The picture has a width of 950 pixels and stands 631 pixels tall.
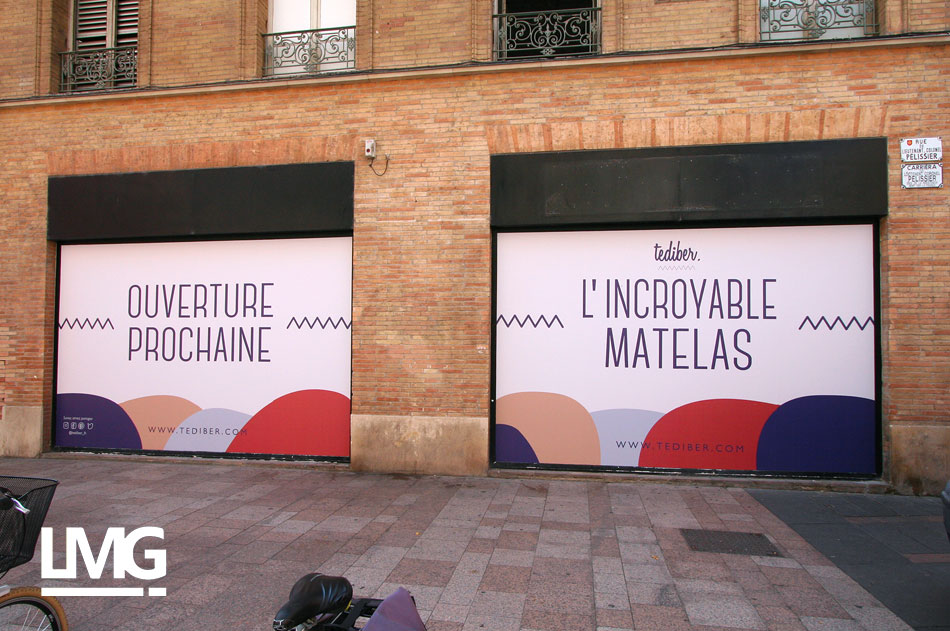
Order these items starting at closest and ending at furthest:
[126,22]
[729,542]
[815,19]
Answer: [729,542]
[815,19]
[126,22]

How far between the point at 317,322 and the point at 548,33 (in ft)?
16.6

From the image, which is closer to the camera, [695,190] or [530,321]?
[695,190]

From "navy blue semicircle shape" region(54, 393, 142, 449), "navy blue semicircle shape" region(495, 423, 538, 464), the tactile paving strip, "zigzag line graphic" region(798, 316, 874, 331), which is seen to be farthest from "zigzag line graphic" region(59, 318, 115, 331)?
"zigzag line graphic" region(798, 316, 874, 331)

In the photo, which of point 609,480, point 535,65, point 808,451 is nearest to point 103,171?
point 535,65

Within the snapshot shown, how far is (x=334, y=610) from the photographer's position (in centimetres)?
223

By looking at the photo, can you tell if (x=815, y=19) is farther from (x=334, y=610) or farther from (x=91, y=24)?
(x=91, y=24)

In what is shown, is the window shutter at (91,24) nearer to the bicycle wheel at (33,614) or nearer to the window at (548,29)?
the window at (548,29)

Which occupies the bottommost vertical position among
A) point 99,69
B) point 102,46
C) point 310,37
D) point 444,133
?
point 444,133

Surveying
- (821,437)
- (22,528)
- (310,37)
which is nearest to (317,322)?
(310,37)

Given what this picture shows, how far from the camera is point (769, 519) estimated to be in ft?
20.0

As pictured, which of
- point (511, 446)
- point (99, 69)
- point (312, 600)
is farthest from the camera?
point (99, 69)

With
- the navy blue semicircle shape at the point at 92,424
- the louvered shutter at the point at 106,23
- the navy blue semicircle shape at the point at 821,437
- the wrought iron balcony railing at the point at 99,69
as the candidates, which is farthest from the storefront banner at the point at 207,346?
the navy blue semicircle shape at the point at 821,437

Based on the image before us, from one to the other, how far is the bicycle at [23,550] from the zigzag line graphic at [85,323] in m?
6.32

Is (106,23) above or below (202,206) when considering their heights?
above
